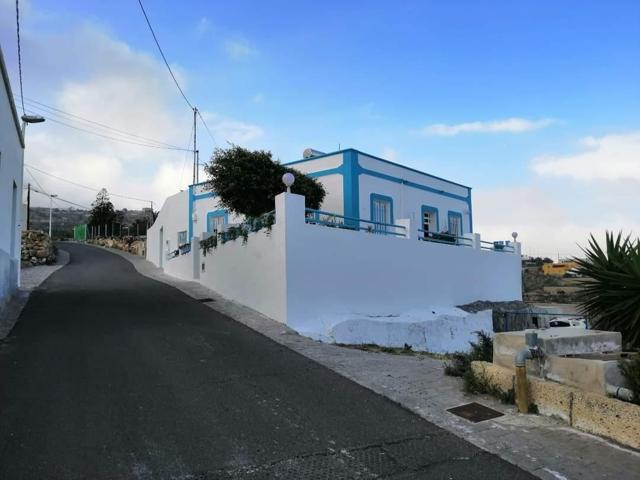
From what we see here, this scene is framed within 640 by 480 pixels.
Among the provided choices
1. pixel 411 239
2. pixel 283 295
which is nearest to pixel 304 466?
pixel 283 295

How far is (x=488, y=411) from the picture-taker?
6027 millimetres

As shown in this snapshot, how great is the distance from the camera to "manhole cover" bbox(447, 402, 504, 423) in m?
5.81

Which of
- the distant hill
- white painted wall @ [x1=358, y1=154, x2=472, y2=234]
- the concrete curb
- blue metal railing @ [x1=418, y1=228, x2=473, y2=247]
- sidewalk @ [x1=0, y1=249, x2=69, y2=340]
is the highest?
the distant hill

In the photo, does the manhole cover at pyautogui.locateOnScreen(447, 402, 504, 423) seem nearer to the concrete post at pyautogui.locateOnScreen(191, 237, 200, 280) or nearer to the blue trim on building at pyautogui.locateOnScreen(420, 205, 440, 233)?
the concrete post at pyautogui.locateOnScreen(191, 237, 200, 280)

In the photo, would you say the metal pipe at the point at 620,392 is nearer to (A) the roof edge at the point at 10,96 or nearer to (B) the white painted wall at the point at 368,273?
(B) the white painted wall at the point at 368,273

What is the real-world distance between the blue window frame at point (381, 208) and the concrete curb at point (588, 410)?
48.0ft

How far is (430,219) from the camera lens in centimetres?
2481

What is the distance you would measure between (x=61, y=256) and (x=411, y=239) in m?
26.8

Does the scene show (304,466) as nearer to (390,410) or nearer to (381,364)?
(390,410)

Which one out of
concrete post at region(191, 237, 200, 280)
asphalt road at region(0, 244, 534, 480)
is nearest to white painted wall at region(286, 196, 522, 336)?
asphalt road at region(0, 244, 534, 480)

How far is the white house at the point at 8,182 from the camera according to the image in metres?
11.8

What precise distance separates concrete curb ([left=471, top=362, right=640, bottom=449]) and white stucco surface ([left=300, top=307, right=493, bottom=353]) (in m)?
6.10

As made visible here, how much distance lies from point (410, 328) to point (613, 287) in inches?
288

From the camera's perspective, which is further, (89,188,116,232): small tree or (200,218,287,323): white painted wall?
(89,188,116,232): small tree
